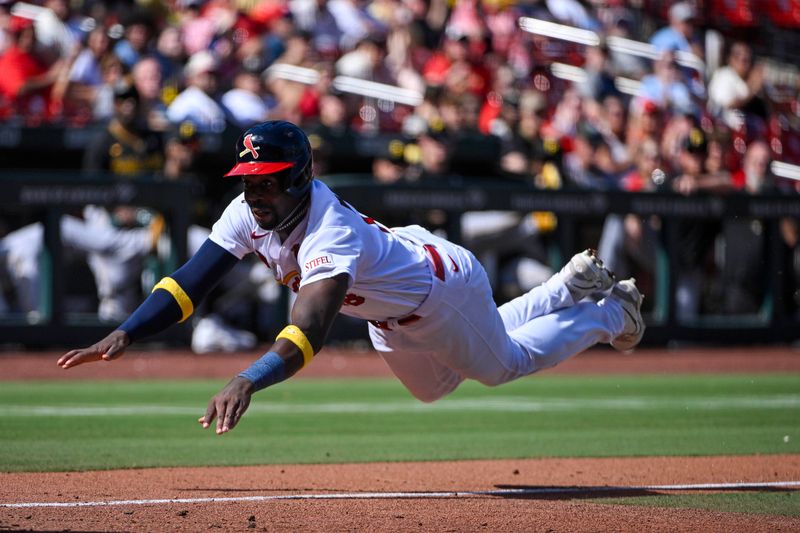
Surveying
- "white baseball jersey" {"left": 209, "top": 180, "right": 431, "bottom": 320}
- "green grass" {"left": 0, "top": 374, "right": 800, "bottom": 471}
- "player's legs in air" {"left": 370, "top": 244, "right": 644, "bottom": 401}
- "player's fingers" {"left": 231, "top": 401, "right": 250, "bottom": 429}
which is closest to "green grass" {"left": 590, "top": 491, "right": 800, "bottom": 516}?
"player's legs in air" {"left": 370, "top": 244, "right": 644, "bottom": 401}

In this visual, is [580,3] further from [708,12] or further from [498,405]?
[498,405]

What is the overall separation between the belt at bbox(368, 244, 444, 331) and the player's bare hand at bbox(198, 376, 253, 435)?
61.9 inches

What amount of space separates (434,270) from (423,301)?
0.52 feet

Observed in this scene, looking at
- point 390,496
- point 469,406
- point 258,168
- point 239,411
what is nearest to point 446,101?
point 469,406

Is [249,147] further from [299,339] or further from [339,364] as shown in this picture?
[339,364]

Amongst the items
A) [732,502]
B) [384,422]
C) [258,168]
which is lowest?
[384,422]

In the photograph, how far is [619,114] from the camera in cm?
1655

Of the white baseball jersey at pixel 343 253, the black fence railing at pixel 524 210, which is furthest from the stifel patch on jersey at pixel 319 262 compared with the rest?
the black fence railing at pixel 524 210

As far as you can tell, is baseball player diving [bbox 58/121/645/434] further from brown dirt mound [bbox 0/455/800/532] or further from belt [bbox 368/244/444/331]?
brown dirt mound [bbox 0/455/800/532]

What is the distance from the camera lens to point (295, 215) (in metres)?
5.30

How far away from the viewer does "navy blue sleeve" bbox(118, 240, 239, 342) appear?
18.5ft

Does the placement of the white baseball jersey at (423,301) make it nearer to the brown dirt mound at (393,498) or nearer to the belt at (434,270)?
the belt at (434,270)

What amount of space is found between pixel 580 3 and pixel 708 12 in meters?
2.31

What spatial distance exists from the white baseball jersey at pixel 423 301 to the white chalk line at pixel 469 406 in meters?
3.05
